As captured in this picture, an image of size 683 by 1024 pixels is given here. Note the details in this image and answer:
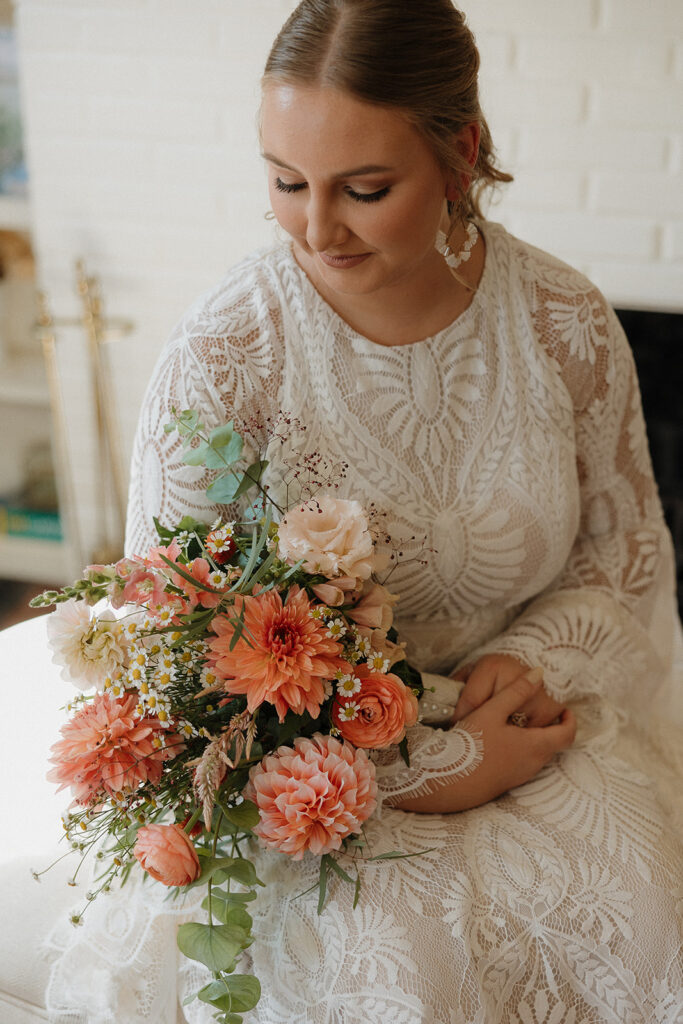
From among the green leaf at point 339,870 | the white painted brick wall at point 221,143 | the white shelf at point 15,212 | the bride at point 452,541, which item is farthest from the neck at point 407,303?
the white shelf at point 15,212

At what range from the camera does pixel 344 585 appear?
0.95m

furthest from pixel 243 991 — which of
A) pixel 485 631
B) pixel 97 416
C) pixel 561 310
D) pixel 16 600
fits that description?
pixel 16 600

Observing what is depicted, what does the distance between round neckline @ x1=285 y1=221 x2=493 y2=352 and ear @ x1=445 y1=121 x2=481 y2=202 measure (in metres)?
0.15

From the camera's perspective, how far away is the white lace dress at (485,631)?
986 mm

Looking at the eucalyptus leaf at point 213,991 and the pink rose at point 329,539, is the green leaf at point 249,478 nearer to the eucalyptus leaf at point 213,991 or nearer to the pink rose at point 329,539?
the pink rose at point 329,539

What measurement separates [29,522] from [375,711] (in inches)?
79.5

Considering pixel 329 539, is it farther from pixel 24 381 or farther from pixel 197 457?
pixel 24 381

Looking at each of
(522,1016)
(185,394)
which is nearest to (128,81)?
(185,394)

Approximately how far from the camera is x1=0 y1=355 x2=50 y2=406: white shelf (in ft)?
8.34

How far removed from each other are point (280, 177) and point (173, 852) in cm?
69

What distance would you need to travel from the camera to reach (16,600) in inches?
113

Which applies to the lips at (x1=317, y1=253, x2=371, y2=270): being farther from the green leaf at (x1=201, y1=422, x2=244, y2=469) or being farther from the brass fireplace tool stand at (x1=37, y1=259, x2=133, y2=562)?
the brass fireplace tool stand at (x1=37, y1=259, x2=133, y2=562)

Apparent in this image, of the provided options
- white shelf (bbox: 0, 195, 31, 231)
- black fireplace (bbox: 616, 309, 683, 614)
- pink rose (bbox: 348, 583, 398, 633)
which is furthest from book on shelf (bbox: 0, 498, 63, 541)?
pink rose (bbox: 348, 583, 398, 633)

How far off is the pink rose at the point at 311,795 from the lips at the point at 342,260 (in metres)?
0.51
